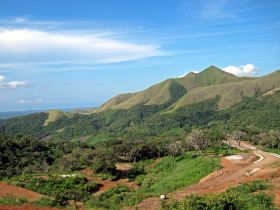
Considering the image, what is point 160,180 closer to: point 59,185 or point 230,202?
point 59,185

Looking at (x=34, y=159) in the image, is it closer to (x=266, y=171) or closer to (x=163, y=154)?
(x=163, y=154)

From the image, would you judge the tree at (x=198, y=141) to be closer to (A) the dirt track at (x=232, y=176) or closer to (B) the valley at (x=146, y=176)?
(B) the valley at (x=146, y=176)

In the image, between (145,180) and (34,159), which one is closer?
(145,180)

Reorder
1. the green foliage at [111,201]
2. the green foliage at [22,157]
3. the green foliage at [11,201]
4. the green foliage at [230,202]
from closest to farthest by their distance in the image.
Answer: the green foliage at [230,202] < the green foliage at [11,201] < the green foliage at [111,201] < the green foliage at [22,157]

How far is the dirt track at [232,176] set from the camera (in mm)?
30452

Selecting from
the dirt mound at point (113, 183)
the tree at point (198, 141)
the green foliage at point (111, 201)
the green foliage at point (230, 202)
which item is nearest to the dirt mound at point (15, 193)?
the green foliage at point (111, 201)

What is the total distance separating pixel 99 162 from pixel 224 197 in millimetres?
37546

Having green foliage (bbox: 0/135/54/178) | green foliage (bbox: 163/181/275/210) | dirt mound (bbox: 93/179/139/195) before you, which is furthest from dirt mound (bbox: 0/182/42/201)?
green foliage (bbox: 0/135/54/178)

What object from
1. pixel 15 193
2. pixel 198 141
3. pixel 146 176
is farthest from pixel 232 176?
pixel 198 141

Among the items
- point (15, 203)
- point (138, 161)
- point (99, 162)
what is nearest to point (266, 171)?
point (15, 203)

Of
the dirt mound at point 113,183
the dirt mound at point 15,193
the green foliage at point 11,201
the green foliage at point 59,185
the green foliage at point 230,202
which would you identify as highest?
the green foliage at point 230,202

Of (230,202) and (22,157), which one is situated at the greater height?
(230,202)

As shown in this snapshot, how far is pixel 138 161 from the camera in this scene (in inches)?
2771

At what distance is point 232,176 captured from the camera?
37.5m
